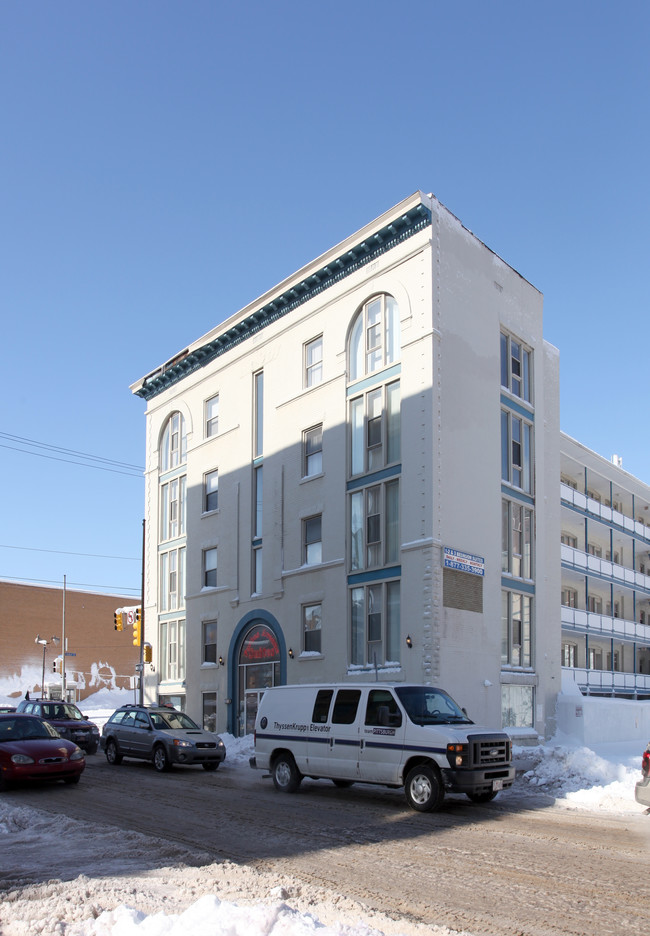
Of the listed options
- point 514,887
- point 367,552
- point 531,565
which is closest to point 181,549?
point 367,552

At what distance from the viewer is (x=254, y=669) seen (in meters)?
32.0

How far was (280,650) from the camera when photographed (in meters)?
30.6

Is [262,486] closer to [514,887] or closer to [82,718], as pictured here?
[82,718]

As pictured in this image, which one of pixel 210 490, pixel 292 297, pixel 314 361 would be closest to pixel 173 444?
pixel 210 490

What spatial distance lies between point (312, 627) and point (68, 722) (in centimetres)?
818

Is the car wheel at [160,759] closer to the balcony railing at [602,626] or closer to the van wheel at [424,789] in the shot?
the van wheel at [424,789]

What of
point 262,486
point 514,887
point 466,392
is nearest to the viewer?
point 514,887

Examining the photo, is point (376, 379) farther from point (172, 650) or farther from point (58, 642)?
point (58, 642)

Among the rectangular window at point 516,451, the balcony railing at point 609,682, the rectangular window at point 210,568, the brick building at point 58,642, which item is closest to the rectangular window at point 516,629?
the rectangular window at point 516,451

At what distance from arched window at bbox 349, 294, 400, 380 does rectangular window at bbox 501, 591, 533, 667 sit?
8.41 metres

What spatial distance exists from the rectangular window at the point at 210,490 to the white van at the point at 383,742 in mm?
18651

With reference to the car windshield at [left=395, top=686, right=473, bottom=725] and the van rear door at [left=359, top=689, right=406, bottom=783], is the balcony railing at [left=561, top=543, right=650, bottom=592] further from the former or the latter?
the van rear door at [left=359, top=689, right=406, bottom=783]

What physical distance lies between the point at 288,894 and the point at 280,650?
22768mm

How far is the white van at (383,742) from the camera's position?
14.0m
